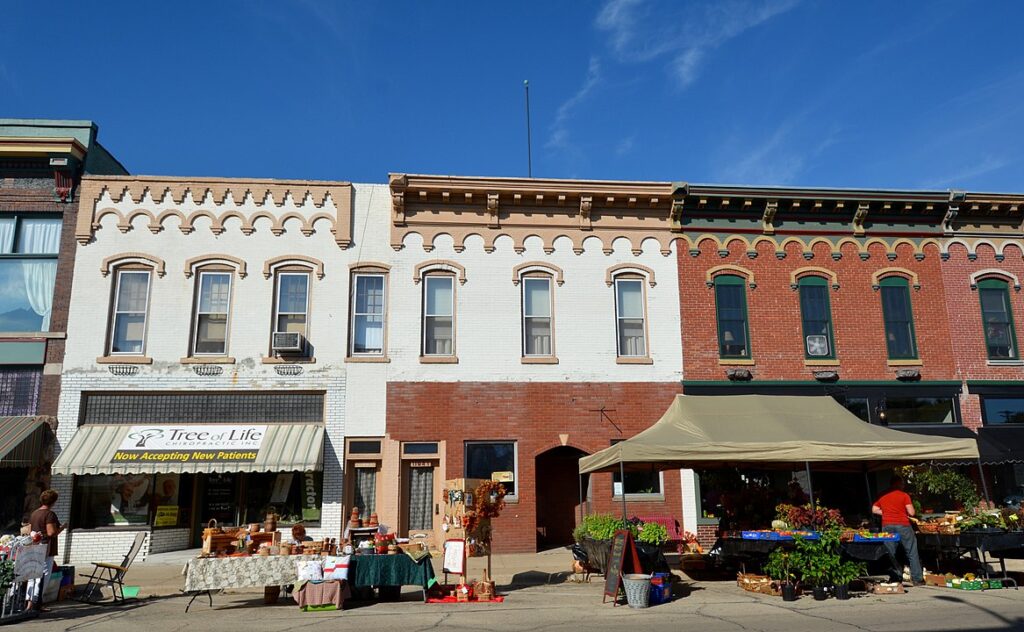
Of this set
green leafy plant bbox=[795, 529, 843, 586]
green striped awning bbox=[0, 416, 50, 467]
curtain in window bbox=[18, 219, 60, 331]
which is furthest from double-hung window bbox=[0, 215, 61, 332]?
green leafy plant bbox=[795, 529, 843, 586]

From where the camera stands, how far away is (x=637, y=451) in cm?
1179

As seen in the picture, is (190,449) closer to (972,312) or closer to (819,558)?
(819,558)

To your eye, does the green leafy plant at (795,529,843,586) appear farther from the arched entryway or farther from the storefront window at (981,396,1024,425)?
the storefront window at (981,396,1024,425)

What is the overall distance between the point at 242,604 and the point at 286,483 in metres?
5.24

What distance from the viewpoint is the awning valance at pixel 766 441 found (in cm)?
1175

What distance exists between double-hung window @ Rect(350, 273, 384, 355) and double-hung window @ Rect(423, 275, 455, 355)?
3.33ft

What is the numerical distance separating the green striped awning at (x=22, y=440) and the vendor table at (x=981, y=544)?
54.4 ft

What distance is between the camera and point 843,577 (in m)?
10.9

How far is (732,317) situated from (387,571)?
1054 centimetres

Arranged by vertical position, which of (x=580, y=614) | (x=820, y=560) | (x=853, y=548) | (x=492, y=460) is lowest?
(x=580, y=614)

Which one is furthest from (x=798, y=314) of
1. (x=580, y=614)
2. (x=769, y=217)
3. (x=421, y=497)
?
(x=580, y=614)

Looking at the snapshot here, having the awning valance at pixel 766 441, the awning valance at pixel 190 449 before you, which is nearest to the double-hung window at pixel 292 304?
the awning valance at pixel 190 449

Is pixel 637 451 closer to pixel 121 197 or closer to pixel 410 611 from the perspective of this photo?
pixel 410 611

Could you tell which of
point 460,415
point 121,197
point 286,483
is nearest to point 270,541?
point 286,483
